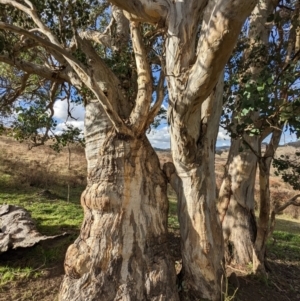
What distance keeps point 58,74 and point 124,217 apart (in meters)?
2.78

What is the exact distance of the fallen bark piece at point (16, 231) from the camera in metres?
5.09

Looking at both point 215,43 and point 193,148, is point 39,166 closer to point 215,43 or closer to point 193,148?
point 193,148

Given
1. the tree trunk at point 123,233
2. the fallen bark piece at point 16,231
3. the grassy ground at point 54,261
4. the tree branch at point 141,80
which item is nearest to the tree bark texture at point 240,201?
the grassy ground at point 54,261

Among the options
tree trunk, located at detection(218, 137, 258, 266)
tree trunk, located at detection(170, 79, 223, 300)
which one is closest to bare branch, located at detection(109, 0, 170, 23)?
tree trunk, located at detection(170, 79, 223, 300)

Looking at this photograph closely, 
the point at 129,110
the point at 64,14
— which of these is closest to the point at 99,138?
the point at 129,110

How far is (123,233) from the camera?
3.95m

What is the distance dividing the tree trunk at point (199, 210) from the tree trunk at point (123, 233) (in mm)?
305

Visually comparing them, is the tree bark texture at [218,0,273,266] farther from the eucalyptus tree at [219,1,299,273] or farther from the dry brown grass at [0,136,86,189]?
the dry brown grass at [0,136,86,189]

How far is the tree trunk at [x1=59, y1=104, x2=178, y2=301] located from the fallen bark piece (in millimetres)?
1633

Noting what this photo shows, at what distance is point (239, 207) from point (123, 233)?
2.55 metres

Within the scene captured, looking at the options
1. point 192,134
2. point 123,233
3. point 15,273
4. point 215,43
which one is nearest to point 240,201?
point 192,134

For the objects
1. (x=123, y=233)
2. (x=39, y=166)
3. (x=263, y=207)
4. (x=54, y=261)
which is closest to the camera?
(x=123, y=233)

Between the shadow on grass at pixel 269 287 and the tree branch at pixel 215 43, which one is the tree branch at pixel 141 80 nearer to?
the tree branch at pixel 215 43

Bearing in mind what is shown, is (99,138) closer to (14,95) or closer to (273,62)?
(14,95)
